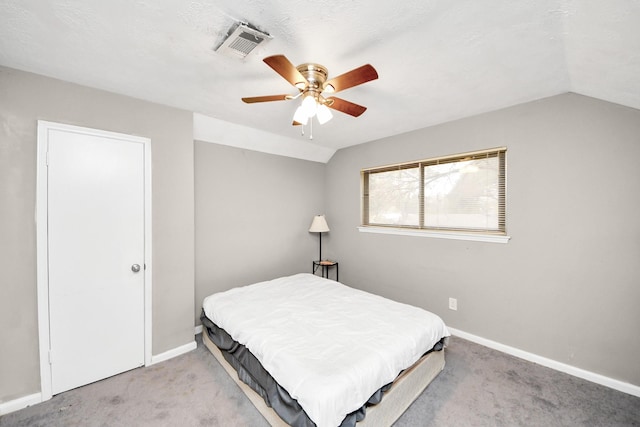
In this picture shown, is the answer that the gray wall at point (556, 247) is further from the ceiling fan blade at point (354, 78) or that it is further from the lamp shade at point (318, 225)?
the ceiling fan blade at point (354, 78)

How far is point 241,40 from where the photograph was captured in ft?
4.78

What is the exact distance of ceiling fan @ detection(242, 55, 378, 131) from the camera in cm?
145

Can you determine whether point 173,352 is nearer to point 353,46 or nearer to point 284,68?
point 284,68

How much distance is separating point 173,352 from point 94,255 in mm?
1181

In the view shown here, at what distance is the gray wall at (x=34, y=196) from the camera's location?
1827mm

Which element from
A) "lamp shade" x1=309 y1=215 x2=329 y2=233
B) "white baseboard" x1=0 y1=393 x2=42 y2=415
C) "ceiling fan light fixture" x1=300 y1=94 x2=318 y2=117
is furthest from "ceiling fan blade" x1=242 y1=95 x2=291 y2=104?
"white baseboard" x1=0 y1=393 x2=42 y2=415

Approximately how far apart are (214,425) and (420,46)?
2.79 meters

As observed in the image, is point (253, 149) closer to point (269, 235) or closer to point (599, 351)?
point (269, 235)

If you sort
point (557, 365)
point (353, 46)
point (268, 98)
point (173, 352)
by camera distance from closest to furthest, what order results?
point (353, 46), point (268, 98), point (557, 365), point (173, 352)

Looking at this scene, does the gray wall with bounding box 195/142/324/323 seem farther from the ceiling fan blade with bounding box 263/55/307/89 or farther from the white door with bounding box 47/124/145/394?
the ceiling fan blade with bounding box 263/55/307/89

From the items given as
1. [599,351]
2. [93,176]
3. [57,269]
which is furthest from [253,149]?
[599,351]

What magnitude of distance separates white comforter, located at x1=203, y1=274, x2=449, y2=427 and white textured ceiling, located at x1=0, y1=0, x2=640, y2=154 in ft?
6.36

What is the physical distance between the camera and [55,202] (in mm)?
1976

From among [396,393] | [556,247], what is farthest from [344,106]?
[556,247]
